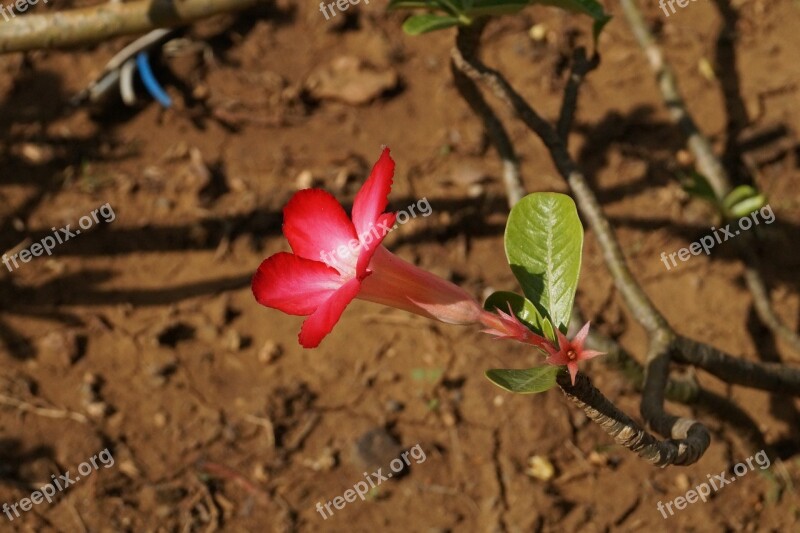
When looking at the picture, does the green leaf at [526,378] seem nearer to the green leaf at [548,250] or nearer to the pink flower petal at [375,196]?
the green leaf at [548,250]

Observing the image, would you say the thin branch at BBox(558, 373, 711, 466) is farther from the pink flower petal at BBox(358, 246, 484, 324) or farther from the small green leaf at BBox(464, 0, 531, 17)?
the small green leaf at BBox(464, 0, 531, 17)

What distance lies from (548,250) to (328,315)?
1.13ft

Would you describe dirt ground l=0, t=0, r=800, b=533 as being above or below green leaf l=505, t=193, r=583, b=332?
below

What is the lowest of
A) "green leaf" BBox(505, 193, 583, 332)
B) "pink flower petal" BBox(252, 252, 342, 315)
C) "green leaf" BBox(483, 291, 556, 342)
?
"green leaf" BBox(483, 291, 556, 342)

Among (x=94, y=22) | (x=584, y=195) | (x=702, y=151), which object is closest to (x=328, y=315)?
(x=584, y=195)

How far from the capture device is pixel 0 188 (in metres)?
2.46

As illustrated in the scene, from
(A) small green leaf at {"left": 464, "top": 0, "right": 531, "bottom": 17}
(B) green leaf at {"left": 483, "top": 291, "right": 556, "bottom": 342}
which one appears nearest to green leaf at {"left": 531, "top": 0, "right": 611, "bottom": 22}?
(A) small green leaf at {"left": 464, "top": 0, "right": 531, "bottom": 17}

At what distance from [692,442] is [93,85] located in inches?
86.0

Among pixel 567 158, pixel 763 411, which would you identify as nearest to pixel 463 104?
pixel 567 158

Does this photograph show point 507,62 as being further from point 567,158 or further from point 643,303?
point 643,303

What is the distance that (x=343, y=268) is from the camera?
1015 millimetres

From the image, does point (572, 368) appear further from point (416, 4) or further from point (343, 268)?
point (416, 4)

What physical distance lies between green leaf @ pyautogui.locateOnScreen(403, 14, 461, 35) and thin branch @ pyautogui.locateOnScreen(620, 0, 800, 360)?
1.12 meters

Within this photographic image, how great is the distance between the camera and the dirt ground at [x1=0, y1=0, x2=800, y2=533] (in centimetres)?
206
